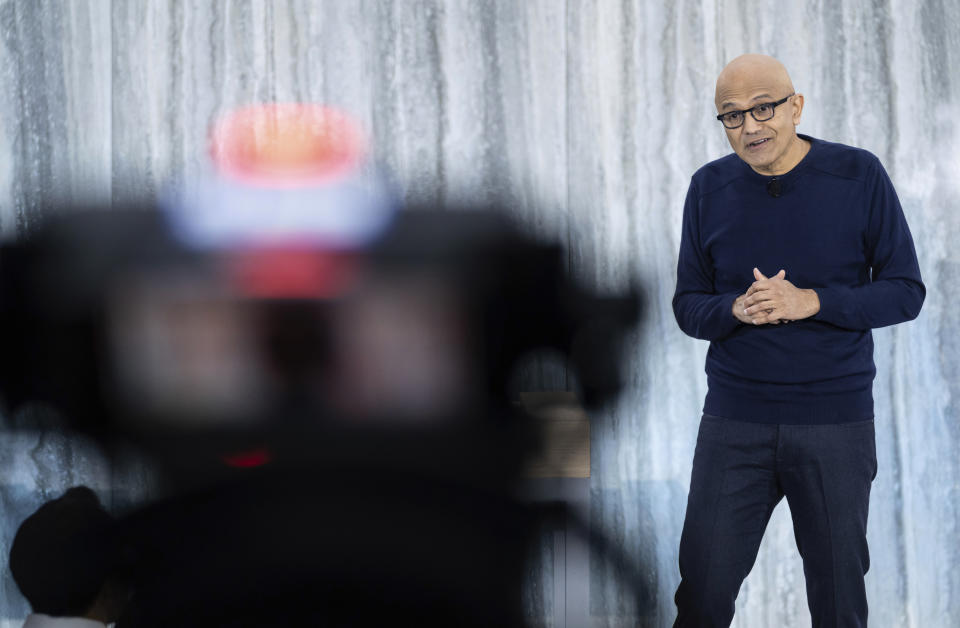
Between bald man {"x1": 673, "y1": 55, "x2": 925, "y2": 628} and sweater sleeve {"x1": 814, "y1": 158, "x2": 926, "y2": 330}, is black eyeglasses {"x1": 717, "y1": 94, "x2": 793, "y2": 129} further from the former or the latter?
sweater sleeve {"x1": 814, "y1": 158, "x2": 926, "y2": 330}

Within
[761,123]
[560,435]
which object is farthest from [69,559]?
[761,123]

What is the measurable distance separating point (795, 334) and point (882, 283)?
15 cm

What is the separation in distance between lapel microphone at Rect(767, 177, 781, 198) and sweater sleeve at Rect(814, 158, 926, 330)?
5.1 inches

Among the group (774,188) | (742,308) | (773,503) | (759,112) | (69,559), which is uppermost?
(759,112)

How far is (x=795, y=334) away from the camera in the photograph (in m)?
1.12

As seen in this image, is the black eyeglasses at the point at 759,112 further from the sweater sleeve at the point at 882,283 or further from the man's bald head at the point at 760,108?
the sweater sleeve at the point at 882,283

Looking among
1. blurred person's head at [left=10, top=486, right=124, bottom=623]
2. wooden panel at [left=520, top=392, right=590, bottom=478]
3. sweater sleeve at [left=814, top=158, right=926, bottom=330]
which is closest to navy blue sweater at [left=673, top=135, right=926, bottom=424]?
sweater sleeve at [left=814, top=158, right=926, bottom=330]

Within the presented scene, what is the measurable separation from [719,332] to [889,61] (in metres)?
0.91

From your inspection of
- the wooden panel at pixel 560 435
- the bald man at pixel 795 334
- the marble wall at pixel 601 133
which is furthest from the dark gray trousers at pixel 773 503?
the marble wall at pixel 601 133

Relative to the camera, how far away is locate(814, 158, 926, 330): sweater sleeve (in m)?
1.08

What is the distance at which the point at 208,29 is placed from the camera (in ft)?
5.30

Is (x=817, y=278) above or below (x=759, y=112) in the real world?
below

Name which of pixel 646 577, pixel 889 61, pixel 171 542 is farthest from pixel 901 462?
pixel 171 542

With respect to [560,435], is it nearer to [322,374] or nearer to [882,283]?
[322,374]
